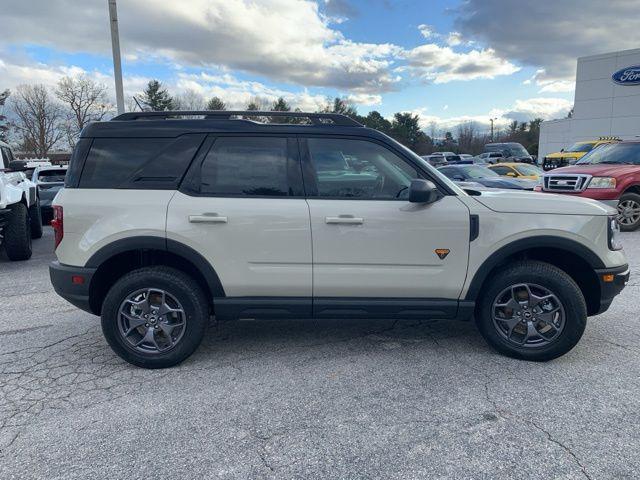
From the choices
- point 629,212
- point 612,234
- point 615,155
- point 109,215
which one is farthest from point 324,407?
point 615,155

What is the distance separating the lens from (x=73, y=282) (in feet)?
11.7

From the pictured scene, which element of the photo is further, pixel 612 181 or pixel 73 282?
pixel 612 181

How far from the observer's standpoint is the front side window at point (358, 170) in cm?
356

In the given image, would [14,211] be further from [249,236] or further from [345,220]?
[345,220]

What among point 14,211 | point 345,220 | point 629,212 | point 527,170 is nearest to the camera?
point 345,220

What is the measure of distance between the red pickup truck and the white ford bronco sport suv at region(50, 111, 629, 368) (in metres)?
6.36

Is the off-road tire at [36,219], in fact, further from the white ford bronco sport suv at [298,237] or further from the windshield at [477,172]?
the windshield at [477,172]

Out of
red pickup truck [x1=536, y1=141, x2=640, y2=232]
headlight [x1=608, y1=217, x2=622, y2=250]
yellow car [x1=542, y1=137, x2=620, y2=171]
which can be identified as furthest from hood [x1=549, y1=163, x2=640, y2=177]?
yellow car [x1=542, y1=137, x2=620, y2=171]

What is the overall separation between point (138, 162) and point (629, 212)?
975 cm

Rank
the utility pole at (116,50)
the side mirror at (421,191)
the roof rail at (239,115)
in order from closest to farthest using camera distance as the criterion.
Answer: the side mirror at (421,191) → the roof rail at (239,115) → the utility pole at (116,50)

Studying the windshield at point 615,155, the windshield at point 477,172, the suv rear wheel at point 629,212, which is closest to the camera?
the suv rear wheel at point 629,212

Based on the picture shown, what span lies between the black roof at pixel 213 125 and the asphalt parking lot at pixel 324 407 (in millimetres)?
1841

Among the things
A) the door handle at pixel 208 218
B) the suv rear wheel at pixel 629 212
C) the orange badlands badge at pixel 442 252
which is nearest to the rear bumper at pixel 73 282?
the door handle at pixel 208 218

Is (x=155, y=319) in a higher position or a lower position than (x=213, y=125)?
lower
